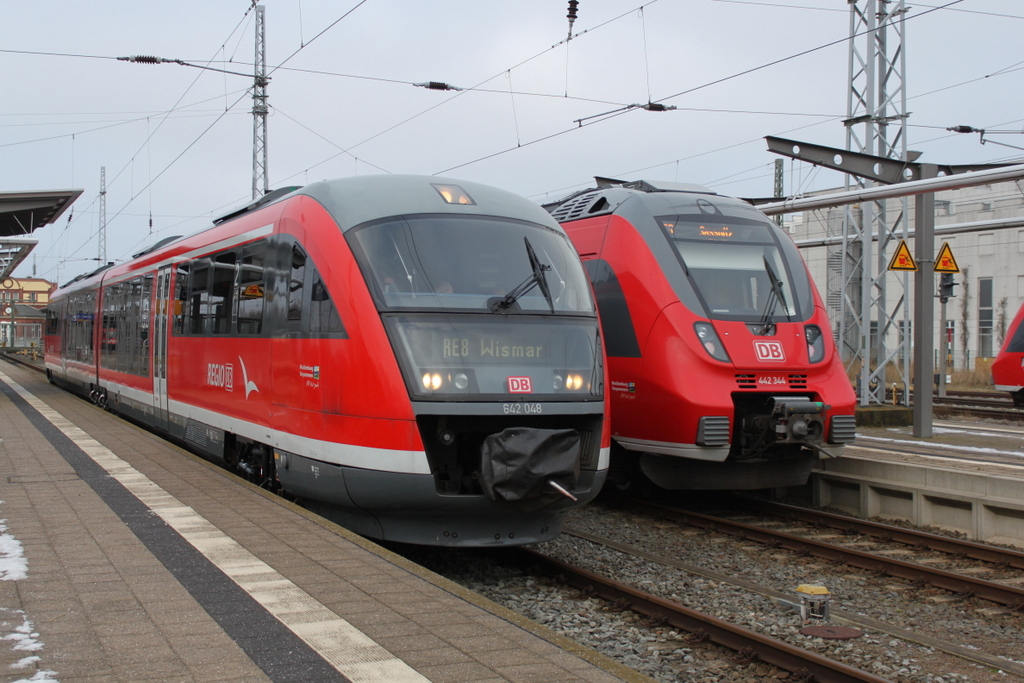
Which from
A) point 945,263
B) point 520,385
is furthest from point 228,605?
point 945,263

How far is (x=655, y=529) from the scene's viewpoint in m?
9.61

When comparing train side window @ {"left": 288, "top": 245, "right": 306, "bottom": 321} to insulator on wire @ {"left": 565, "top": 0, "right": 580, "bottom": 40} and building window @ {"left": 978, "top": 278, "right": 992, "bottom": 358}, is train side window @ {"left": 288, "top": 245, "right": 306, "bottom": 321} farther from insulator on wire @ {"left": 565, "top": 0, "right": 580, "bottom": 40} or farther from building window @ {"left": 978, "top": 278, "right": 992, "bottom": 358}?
Answer: building window @ {"left": 978, "top": 278, "right": 992, "bottom": 358}

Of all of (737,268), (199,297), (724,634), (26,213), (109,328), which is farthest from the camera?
(26,213)

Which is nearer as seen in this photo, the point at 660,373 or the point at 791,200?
the point at 660,373

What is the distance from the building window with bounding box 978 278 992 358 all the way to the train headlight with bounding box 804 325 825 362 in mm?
37872

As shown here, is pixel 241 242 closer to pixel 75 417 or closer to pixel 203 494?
pixel 203 494

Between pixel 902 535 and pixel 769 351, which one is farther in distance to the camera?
pixel 769 351

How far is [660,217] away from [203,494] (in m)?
5.32

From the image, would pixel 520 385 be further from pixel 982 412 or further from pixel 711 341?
pixel 982 412

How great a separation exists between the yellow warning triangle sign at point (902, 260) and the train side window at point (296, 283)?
384 inches

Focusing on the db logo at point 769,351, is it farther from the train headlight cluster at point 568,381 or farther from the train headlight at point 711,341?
A: the train headlight cluster at point 568,381

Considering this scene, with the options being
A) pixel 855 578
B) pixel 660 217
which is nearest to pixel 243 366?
pixel 660 217

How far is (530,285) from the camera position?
24.4ft

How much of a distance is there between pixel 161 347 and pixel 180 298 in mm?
1278
